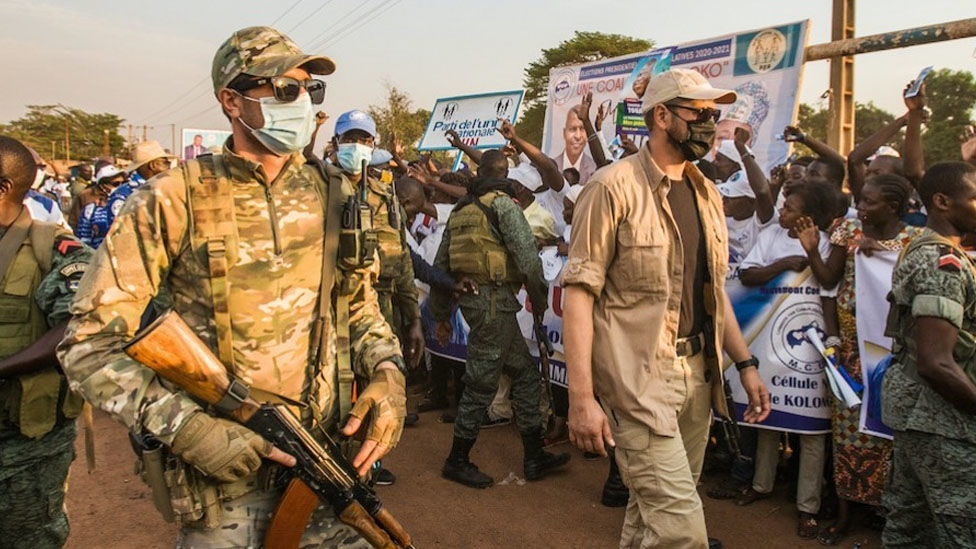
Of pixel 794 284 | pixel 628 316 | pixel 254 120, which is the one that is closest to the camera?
pixel 254 120

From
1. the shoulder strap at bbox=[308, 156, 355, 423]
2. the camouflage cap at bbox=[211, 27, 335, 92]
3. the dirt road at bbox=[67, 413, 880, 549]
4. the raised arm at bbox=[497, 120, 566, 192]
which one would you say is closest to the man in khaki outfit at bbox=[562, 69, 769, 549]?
the shoulder strap at bbox=[308, 156, 355, 423]

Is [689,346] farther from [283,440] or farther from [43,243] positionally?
[43,243]

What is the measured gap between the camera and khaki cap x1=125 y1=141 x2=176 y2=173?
22.6ft

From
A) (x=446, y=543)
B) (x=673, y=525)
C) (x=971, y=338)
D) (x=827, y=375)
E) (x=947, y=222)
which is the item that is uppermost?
(x=947, y=222)

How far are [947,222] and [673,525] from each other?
64.7 inches

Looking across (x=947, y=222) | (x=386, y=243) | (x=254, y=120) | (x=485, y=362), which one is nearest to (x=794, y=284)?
(x=947, y=222)

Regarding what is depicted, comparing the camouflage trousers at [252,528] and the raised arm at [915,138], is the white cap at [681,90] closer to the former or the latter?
the camouflage trousers at [252,528]

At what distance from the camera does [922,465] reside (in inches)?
110

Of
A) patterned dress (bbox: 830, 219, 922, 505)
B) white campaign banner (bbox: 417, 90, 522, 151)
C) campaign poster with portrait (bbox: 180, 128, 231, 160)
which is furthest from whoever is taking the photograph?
campaign poster with portrait (bbox: 180, 128, 231, 160)

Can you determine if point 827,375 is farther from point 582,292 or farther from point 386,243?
point 386,243

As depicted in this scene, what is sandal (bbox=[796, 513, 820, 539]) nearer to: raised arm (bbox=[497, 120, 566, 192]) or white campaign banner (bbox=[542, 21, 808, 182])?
white campaign banner (bbox=[542, 21, 808, 182])

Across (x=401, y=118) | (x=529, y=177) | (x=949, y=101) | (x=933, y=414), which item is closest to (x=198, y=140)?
(x=401, y=118)

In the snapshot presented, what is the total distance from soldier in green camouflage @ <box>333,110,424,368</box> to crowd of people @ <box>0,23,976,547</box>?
3cm

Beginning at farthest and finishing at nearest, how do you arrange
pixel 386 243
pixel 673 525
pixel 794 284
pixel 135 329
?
pixel 794 284
pixel 386 243
pixel 673 525
pixel 135 329
